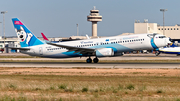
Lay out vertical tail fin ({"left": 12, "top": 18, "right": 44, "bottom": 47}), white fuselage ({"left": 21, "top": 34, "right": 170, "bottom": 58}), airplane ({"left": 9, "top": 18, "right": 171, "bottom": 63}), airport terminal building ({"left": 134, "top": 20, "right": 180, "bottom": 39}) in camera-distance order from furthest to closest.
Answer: airport terminal building ({"left": 134, "top": 20, "right": 180, "bottom": 39}) < vertical tail fin ({"left": 12, "top": 18, "right": 44, "bottom": 47}) < airplane ({"left": 9, "top": 18, "right": 171, "bottom": 63}) < white fuselage ({"left": 21, "top": 34, "right": 170, "bottom": 58})

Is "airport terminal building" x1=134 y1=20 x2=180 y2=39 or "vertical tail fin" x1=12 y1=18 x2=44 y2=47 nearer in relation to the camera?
"vertical tail fin" x1=12 y1=18 x2=44 y2=47

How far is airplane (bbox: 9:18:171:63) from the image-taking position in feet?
162

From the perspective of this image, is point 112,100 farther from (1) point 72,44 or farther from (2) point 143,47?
(1) point 72,44

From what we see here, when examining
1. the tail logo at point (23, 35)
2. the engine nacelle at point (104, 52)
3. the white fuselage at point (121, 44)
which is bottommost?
the engine nacelle at point (104, 52)

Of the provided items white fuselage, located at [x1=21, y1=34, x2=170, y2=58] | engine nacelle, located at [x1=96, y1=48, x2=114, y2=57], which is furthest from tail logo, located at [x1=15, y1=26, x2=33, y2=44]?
engine nacelle, located at [x1=96, y1=48, x2=114, y2=57]

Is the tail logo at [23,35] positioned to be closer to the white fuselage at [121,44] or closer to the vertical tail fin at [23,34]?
the vertical tail fin at [23,34]

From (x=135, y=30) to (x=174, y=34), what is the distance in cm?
2600

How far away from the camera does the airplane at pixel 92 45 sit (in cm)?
4947

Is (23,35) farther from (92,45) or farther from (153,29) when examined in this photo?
(153,29)

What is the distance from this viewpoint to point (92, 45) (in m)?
52.1

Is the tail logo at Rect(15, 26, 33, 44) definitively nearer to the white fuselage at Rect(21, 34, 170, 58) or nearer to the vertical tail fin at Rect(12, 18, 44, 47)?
the vertical tail fin at Rect(12, 18, 44, 47)

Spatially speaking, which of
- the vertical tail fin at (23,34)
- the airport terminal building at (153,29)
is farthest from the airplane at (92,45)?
the airport terminal building at (153,29)

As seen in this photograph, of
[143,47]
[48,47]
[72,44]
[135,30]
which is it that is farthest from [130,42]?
[135,30]

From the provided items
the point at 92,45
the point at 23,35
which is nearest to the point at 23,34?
the point at 23,35
